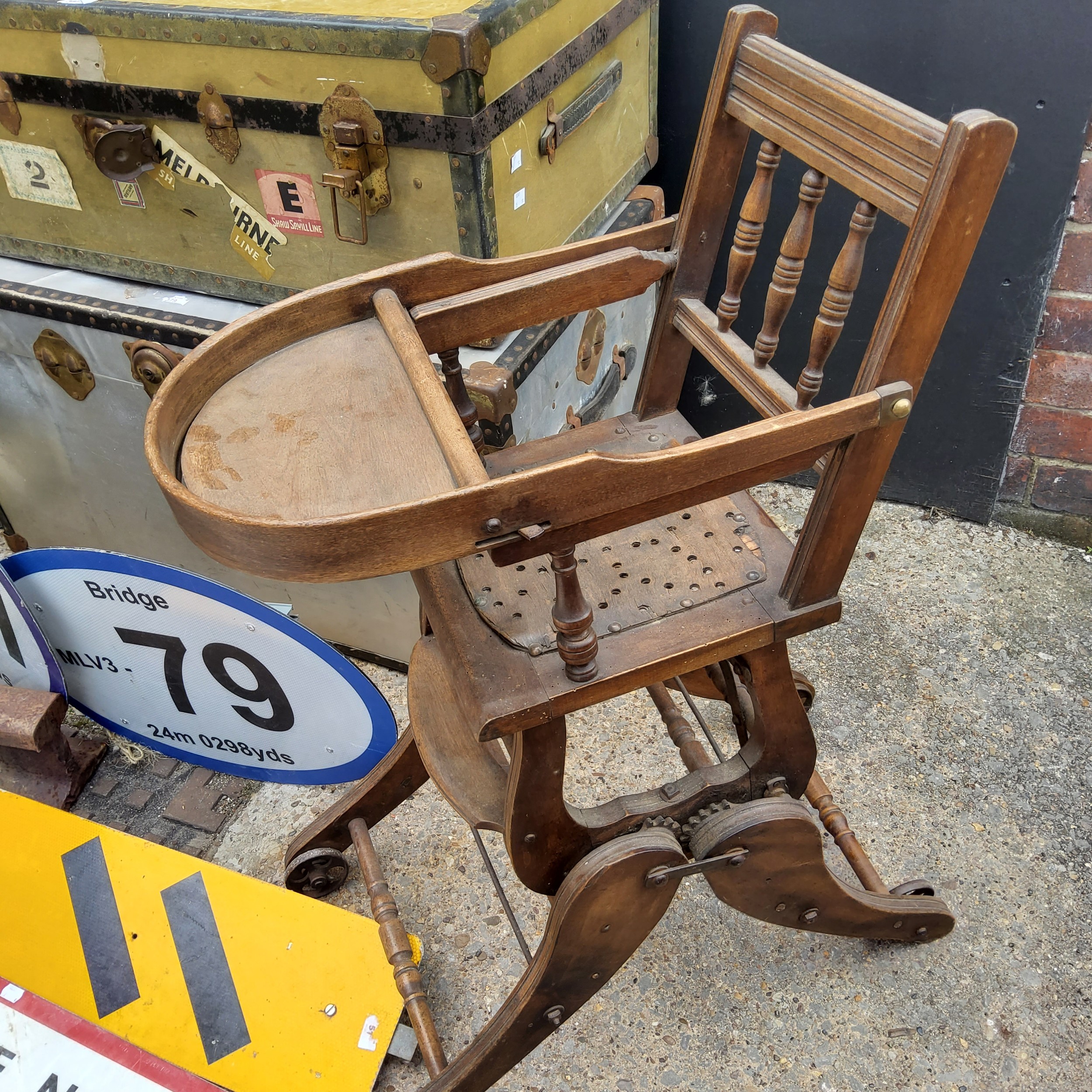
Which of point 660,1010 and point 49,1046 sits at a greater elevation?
point 49,1046

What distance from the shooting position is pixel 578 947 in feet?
3.63

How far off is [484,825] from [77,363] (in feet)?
3.72

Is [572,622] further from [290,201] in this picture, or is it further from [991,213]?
[991,213]

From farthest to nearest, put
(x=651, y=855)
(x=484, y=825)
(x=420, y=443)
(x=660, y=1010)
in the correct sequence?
1. (x=660, y=1010)
2. (x=484, y=825)
3. (x=651, y=855)
4. (x=420, y=443)

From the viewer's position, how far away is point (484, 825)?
3.78 ft

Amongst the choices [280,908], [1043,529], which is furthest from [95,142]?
[1043,529]

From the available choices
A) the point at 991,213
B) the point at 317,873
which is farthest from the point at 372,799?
the point at 991,213

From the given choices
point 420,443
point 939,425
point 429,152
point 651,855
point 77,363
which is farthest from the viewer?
point 939,425

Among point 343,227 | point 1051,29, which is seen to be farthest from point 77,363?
point 1051,29

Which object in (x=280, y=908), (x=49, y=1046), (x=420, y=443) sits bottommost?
(x=280, y=908)

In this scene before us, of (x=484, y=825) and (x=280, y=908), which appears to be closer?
(x=484, y=825)

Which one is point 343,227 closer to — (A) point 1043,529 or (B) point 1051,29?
(B) point 1051,29

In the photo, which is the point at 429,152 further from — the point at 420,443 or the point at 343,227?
the point at 420,443

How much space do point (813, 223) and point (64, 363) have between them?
1.34m
